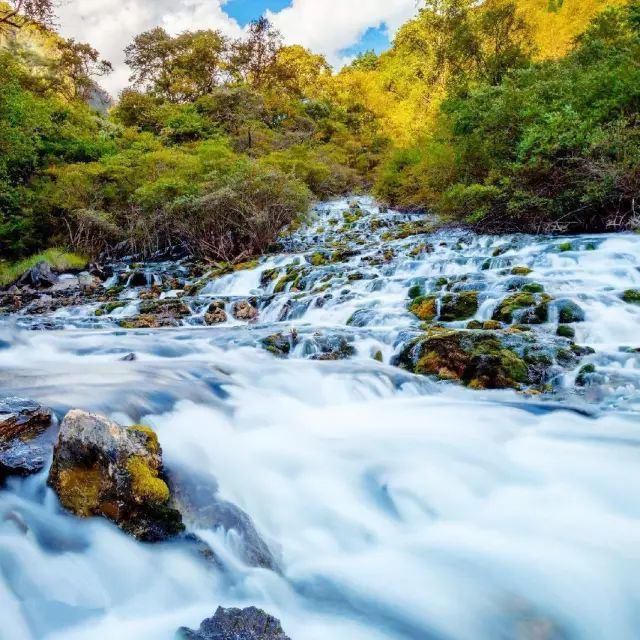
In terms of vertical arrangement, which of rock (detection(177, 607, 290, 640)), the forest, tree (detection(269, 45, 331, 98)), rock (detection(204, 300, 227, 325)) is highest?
tree (detection(269, 45, 331, 98))

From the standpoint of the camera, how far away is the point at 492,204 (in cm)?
1298

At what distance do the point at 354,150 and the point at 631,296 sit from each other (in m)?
27.2

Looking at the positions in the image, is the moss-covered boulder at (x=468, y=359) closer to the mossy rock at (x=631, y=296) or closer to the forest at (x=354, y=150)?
the mossy rock at (x=631, y=296)

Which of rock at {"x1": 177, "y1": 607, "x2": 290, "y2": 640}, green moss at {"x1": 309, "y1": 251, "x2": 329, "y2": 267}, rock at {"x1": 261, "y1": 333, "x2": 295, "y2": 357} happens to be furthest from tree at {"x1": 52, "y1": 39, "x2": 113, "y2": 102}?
rock at {"x1": 177, "y1": 607, "x2": 290, "y2": 640}

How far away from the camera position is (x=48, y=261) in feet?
48.5

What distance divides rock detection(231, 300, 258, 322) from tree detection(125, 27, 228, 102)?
101 feet

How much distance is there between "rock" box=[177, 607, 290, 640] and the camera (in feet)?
6.75

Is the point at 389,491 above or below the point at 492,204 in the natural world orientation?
below

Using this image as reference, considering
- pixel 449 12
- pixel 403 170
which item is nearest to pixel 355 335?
pixel 403 170

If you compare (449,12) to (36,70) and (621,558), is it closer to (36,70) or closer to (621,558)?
(36,70)

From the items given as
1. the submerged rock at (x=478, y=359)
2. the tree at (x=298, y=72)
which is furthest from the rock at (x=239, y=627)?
the tree at (x=298, y=72)

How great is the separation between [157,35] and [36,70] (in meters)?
12.5

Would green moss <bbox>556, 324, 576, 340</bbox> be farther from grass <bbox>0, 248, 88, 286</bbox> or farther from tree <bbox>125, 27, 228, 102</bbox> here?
tree <bbox>125, 27, 228, 102</bbox>

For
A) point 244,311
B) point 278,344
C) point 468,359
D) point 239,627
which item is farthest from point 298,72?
point 239,627
